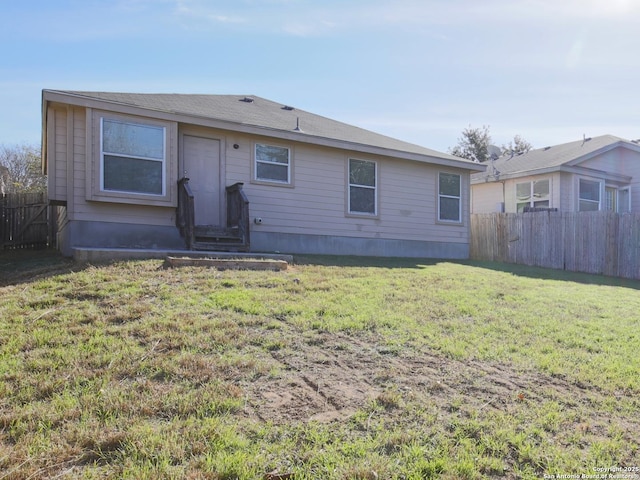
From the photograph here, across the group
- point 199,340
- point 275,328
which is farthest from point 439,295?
point 199,340

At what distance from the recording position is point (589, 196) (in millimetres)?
16734

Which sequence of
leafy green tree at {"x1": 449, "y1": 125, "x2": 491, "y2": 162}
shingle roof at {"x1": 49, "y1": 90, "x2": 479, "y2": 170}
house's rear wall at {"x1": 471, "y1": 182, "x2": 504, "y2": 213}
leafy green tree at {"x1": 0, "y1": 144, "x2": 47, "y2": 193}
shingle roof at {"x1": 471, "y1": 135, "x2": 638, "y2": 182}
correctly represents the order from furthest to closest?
leafy green tree at {"x1": 449, "y1": 125, "x2": 491, "y2": 162} → leafy green tree at {"x1": 0, "y1": 144, "x2": 47, "y2": 193} → house's rear wall at {"x1": 471, "y1": 182, "x2": 504, "y2": 213} → shingle roof at {"x1": 471, "y1": 135, "x2": 638, "y2": 182} → shingle roof at {"x1": 49, "y1": 90, "x2": 479, "y2": 170}

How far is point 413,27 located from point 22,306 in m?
8.36

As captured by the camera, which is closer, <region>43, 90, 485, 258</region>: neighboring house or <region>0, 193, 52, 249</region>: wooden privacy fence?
<region>43, 90, 485, 258</region>: neighboring house

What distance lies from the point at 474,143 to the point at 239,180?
31231mm

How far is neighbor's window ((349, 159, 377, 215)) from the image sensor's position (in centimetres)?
1200

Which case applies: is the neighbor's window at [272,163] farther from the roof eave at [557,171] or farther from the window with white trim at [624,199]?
the window with white trim at [624,199]

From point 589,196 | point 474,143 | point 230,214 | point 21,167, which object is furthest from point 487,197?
point 21,167

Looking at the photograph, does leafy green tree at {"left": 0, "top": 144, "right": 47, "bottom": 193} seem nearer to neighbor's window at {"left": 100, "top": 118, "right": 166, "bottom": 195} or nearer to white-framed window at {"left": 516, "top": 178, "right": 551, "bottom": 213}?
neighbor's window at {"left": 100, "top": 118, "right": 166, "bottom": 195}

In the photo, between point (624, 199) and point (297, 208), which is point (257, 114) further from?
point (624, 199)

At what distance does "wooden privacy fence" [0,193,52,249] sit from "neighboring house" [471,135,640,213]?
15.1m

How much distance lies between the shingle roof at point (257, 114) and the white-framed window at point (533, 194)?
4.39m

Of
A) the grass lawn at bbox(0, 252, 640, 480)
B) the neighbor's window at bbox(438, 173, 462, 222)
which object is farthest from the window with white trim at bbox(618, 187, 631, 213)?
Answer: the grass lawn at bbox(0, 252, 640, 480)

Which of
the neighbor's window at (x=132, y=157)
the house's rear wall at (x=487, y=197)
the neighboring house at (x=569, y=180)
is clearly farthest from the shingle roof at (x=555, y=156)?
the neighbor's window at (x=132, y=157)
